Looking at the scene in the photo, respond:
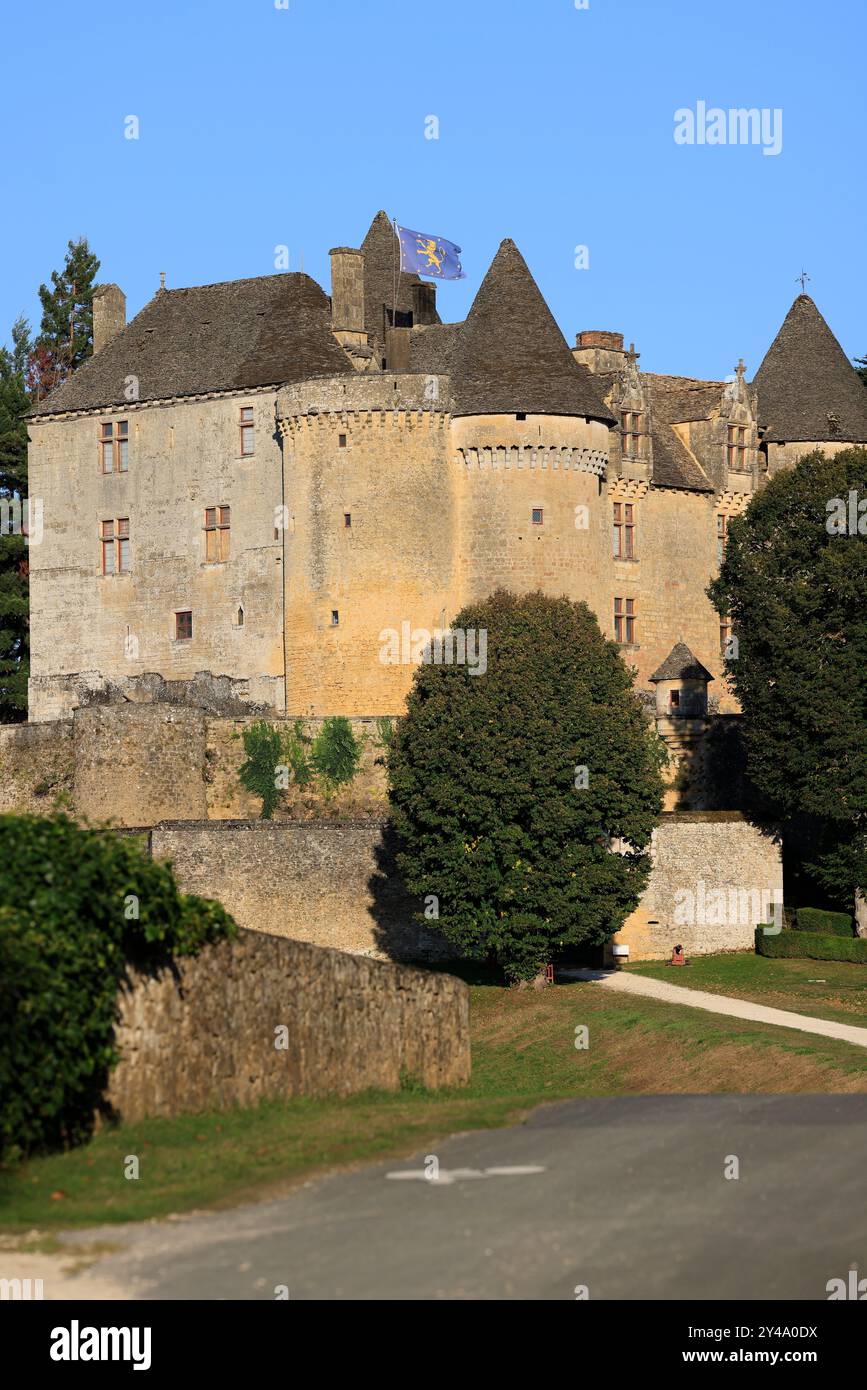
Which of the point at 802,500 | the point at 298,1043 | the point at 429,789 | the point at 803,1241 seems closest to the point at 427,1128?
the point at 298,1043

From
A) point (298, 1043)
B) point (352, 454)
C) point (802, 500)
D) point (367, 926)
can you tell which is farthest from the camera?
point (352, 454)

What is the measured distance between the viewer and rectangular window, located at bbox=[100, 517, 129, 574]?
6378 centimetres

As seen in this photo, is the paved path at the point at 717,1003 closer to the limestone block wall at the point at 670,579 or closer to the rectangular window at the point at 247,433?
the limestone block wall at the point at 670,579

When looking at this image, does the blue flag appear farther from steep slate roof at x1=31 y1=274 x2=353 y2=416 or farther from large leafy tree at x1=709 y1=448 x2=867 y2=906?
large leafy tree at x1=709 y1=448 x2=867 y2=906

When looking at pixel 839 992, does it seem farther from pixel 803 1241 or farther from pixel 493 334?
pixel 803 1241

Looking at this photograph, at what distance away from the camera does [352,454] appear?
5800 cm

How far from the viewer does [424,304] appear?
67.4 meters

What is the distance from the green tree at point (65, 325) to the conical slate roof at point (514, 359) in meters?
25.2

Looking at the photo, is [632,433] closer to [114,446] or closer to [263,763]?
[114,446]

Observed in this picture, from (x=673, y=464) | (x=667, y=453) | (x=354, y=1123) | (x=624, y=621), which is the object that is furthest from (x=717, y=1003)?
(x=667, y=453)

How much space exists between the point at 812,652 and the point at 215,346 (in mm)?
21898

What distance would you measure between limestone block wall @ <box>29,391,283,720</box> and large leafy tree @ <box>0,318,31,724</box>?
5772 millimetres

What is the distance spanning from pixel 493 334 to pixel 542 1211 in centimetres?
4677

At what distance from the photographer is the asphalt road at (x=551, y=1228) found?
1430 cm
